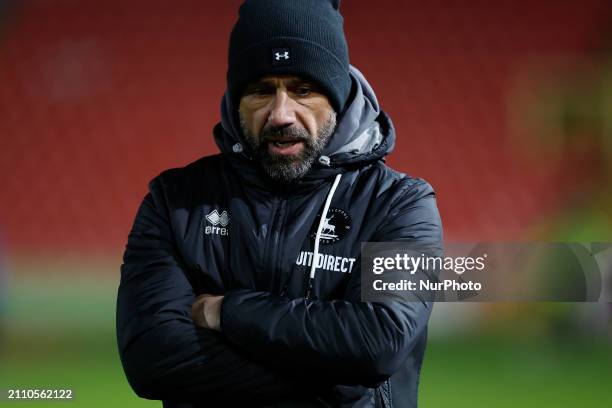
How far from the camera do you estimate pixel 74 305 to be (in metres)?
5.09

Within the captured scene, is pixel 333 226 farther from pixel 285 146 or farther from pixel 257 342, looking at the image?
pixel 257 342

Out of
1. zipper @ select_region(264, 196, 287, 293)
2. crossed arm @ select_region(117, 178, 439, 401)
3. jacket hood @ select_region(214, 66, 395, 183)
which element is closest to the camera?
crossed arm @ select_region(117, 178, 439, 401)

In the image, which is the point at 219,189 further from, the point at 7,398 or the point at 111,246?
the point at 111,246

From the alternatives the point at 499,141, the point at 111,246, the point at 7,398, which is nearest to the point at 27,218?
the point at 111,246

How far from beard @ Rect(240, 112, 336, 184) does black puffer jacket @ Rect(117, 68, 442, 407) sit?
0.09 feet

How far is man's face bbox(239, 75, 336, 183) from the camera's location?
1749 mm

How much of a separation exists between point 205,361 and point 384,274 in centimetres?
39

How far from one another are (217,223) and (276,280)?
0.18 m

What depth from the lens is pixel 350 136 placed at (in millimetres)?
1829

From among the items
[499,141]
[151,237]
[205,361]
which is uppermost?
[499,141]

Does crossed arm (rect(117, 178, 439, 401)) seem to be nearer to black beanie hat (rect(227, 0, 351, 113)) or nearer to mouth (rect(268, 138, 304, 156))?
mouth (rect(268, 138, 304, 156))

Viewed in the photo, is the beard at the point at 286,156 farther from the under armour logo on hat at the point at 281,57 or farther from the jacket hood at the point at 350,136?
the under armour logo on hat at the point at 281,57

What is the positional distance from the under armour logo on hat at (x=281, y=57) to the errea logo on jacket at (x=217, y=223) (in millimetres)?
337

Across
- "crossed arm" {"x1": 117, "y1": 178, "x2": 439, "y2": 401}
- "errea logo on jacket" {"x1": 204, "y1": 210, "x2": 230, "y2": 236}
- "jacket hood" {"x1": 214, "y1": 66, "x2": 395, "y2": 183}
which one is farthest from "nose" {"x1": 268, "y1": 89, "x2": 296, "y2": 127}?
"crossed arm" {"x1": 117, "y1": 178, "x2": 439, "y2": 401}
